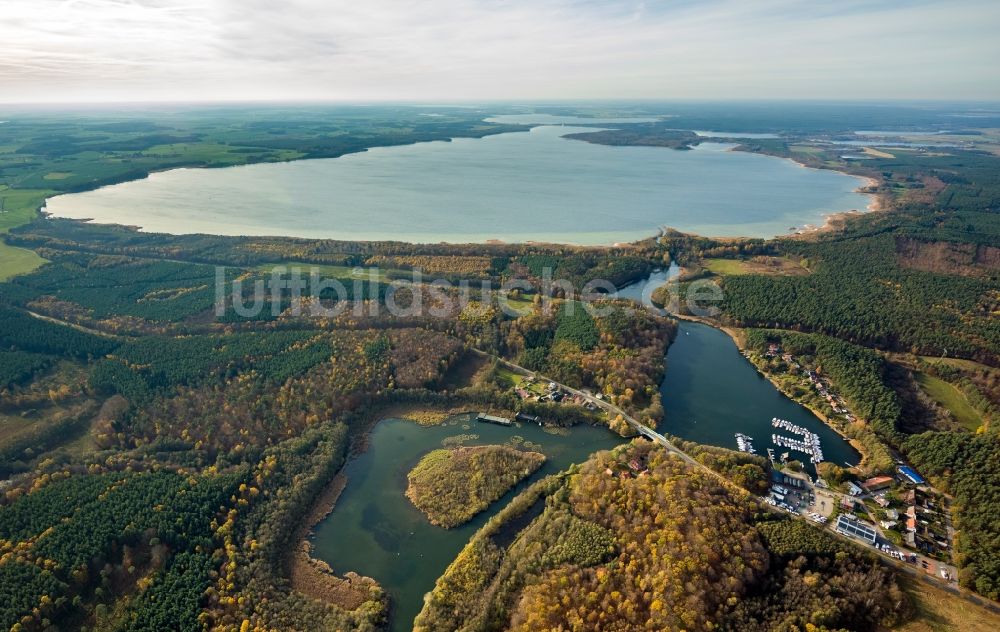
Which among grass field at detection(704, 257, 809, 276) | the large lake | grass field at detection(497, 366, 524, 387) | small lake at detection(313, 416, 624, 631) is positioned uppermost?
the large lake

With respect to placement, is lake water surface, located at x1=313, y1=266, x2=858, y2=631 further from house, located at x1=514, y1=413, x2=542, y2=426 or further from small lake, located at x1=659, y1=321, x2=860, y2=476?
house, located at x1=514, y1=413, x2=542, y2=426

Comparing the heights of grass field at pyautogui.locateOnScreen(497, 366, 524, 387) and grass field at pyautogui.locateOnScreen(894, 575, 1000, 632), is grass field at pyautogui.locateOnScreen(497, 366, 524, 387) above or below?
above

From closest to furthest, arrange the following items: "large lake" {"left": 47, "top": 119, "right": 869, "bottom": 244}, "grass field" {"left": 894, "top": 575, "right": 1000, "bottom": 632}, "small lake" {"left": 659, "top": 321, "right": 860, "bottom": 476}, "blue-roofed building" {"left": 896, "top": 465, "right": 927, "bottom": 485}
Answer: "grass field" {"left": 894, "top": 575, "right": 1000, "bottom": 632} < "blue-roofed building" {"left": 896, "top": 465, "right": 927, "bottom": 485} < "small lake" {"left": 659, "top": 321, "right": 860, "bottom": 476} < "large lake" {"left": 47, "top": 119, "right": 869, "bottom": 244}

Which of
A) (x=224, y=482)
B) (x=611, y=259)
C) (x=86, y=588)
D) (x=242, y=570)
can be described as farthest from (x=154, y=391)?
(x=611, y=259)

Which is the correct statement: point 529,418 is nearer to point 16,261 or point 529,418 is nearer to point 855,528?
point 855,528

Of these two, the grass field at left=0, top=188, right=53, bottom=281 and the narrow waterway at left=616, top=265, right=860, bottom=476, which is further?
the grass field at left=0, top=188, right=53, bottom=281

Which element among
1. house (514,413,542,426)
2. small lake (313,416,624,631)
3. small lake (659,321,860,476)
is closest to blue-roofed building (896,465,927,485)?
small lake (659,321,860,476)
